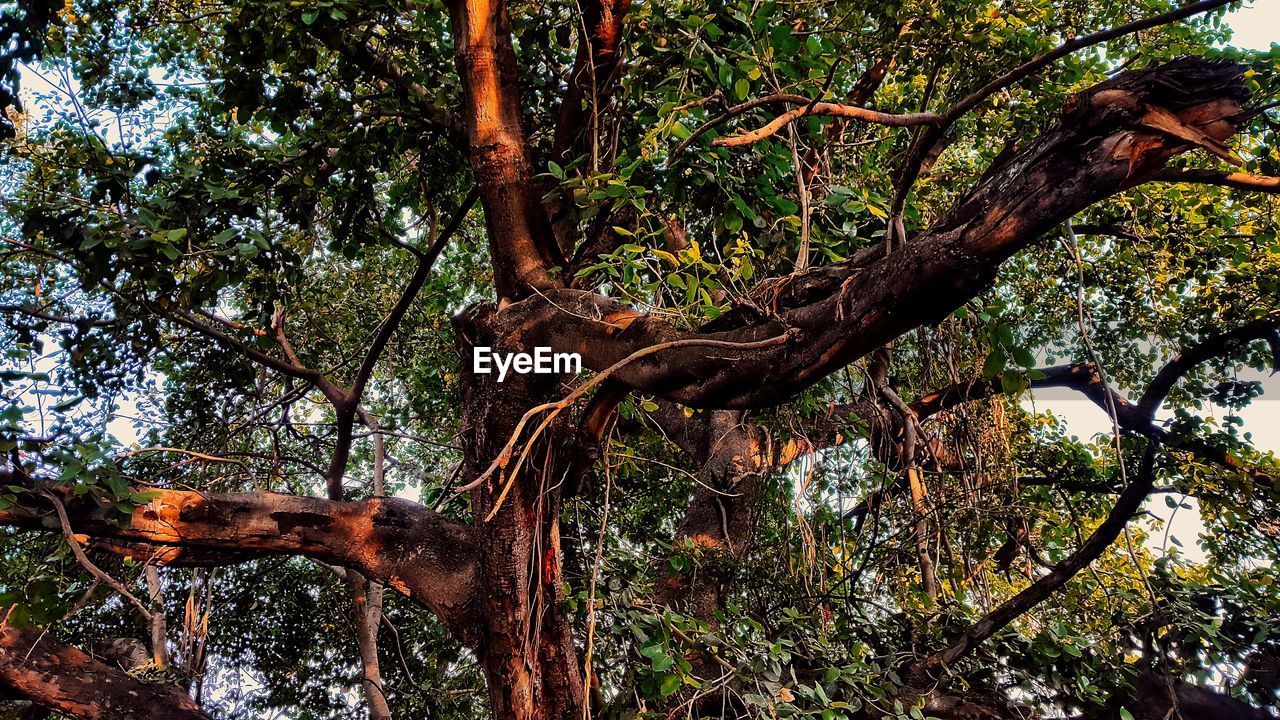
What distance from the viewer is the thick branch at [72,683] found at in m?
2.95

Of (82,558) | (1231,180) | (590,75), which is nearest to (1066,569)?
(1231,180)

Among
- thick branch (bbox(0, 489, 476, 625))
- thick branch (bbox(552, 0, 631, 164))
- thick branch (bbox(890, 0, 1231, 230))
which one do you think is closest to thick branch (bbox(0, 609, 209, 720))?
thick branch (bbox(0, 489, 476, 625))

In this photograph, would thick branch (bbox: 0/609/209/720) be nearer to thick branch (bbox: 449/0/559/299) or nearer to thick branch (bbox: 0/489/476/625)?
thick branch (bbox: 0/489/476/625)

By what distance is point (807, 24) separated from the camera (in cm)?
322

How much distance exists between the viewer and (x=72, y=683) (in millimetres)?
2990

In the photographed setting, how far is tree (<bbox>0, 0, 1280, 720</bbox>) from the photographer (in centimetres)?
195

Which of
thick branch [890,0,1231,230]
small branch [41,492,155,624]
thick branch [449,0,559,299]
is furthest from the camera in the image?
thick branch [449,0,559,299]

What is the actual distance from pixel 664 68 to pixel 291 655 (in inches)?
195

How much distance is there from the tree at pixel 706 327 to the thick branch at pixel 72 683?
0.05 feet

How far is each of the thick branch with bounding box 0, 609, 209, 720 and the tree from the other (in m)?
0.02

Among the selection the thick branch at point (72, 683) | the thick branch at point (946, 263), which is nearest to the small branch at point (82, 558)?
the thick branch at point (72, 683)

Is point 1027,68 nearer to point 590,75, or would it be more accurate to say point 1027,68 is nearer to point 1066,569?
point 590,75

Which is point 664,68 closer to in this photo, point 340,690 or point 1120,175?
point 1120,175

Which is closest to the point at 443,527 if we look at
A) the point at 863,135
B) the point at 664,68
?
the point at 664,68
